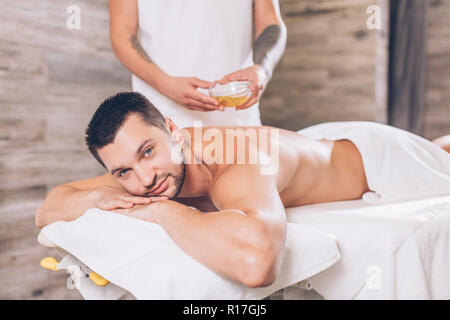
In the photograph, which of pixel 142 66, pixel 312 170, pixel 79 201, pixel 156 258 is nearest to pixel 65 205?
pixel 79 201

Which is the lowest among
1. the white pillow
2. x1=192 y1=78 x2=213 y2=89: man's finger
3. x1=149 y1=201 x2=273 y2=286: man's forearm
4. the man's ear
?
the white pillow

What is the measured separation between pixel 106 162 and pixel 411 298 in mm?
775

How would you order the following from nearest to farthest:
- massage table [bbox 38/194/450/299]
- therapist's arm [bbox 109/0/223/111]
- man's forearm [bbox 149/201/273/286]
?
man's forearm [bbox 149/201/273/286]
massage table [bbox 38/194/450/299]
therapist's arm [bbox 109/0/223/111]

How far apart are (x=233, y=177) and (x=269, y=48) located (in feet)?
2.56

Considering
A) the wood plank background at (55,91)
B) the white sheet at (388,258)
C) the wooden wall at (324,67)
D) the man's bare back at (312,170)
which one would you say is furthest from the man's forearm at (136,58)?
the wooden wall at (324,67)

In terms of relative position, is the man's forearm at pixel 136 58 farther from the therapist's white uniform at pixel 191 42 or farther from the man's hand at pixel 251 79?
the man's hand at pixel 251 79

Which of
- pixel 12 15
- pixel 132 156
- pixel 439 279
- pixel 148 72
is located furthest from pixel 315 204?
pixel 12 15

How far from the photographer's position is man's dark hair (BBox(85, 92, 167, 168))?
1130 millimetres

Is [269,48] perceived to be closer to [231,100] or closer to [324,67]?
[231,100]

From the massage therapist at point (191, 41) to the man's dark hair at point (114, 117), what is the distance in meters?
0.42

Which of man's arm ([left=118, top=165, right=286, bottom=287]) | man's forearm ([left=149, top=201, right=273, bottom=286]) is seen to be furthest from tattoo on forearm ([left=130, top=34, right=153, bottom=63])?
man's forearm ([left=149, top=201, right=273, bottom=286])

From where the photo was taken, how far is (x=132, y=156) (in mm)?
1108

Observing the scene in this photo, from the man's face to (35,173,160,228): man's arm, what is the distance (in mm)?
38

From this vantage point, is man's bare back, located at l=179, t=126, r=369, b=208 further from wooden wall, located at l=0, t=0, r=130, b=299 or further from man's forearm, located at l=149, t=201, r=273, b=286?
wooden wall, located at l=0, t=0, r=130, b=299
